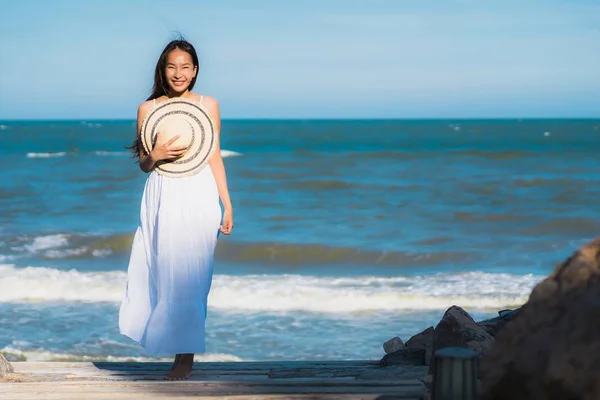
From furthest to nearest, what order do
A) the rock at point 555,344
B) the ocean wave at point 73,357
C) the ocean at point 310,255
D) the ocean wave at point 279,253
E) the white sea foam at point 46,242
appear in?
the white sea foam at point 46,242, the ocean wave at point 279,253, the ocean at point 310,255, the ocean wave at point 73,357, the rock at point 555,344

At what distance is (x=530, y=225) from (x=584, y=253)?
504 inches

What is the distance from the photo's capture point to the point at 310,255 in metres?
13.4

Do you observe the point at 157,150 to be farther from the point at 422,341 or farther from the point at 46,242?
the point at 46,242

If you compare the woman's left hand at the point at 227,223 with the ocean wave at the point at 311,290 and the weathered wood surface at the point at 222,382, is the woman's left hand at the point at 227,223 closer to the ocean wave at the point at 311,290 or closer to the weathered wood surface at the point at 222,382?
the weathered wood surface at the point at 222,382

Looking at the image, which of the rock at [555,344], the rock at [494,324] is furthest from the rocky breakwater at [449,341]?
the rock at [555,344]

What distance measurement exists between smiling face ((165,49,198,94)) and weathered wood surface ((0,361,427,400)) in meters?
1.51

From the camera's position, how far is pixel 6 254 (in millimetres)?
13383

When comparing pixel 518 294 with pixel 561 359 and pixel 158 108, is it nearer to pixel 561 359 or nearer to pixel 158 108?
pixel 158 108

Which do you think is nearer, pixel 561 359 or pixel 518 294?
pixel 561 359

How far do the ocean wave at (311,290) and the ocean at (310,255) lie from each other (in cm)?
2

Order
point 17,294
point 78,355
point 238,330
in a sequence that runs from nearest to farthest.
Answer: point 78,355 → point 238,330 → point 17,294

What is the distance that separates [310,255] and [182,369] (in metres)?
8.57

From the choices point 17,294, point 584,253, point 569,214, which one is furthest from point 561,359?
point 569,214

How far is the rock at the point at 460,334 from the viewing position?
17.1 feet
